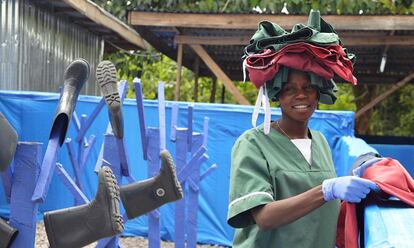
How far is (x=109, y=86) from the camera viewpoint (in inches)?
108

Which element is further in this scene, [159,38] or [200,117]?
[159,38]

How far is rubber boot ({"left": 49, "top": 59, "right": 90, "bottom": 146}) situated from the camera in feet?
8.30

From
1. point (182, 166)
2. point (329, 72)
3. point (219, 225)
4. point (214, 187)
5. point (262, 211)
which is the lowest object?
point (219, 225)

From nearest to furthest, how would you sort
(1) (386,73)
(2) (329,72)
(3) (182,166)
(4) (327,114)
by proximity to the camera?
(2) (329,72) < (3) (182,166) < (4) (327,114) < (1) (386,73)

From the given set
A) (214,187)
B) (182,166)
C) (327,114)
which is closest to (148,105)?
(214,187)

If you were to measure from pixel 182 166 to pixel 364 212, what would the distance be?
2.77m

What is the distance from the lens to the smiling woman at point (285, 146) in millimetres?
2031

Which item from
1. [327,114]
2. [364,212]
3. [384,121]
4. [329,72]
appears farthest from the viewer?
[384,121]

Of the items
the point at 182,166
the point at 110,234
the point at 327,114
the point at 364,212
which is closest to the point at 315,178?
the point at 364,212

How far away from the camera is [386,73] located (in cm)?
1095

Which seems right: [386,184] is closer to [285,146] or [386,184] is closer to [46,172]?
[285,146]

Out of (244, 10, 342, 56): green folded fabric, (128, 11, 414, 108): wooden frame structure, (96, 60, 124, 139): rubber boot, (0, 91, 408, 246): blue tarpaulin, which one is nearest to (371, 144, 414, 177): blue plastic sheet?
(128, 11, 414, 108): wooden frame structure

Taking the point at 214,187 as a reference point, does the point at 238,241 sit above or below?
above

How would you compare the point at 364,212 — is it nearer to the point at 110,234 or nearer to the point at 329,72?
the point at 329,72
